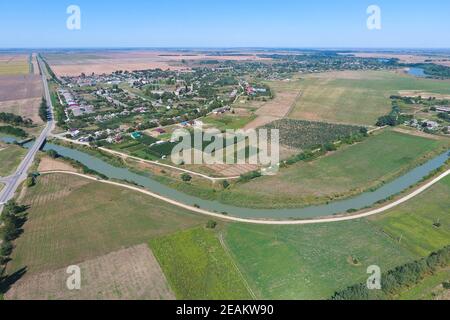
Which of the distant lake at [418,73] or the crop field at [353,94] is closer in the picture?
the crop field at [353,94]

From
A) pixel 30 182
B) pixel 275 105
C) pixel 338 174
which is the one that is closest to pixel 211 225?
pixel 338 174

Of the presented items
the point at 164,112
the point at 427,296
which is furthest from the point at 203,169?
the point at 164,112

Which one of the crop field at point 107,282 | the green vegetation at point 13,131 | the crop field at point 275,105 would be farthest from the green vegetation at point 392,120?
the green vegetation at point 13,131

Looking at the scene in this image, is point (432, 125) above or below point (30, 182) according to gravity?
above

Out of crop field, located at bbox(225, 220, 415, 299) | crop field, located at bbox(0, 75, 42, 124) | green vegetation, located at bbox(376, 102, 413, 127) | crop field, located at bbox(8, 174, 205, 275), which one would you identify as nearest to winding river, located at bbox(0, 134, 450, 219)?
crop field, located at bbox(225, 220, 415, 299)

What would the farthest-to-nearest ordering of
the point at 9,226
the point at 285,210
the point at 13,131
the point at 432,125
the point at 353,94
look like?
the point at 353,94
the point at 432,125
the point at 13,131
the point at 285,210
the point at 9,226

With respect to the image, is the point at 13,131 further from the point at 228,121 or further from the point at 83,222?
the point at 228,121

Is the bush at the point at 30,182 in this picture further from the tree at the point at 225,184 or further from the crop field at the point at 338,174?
the crop field at the point at 338,174
